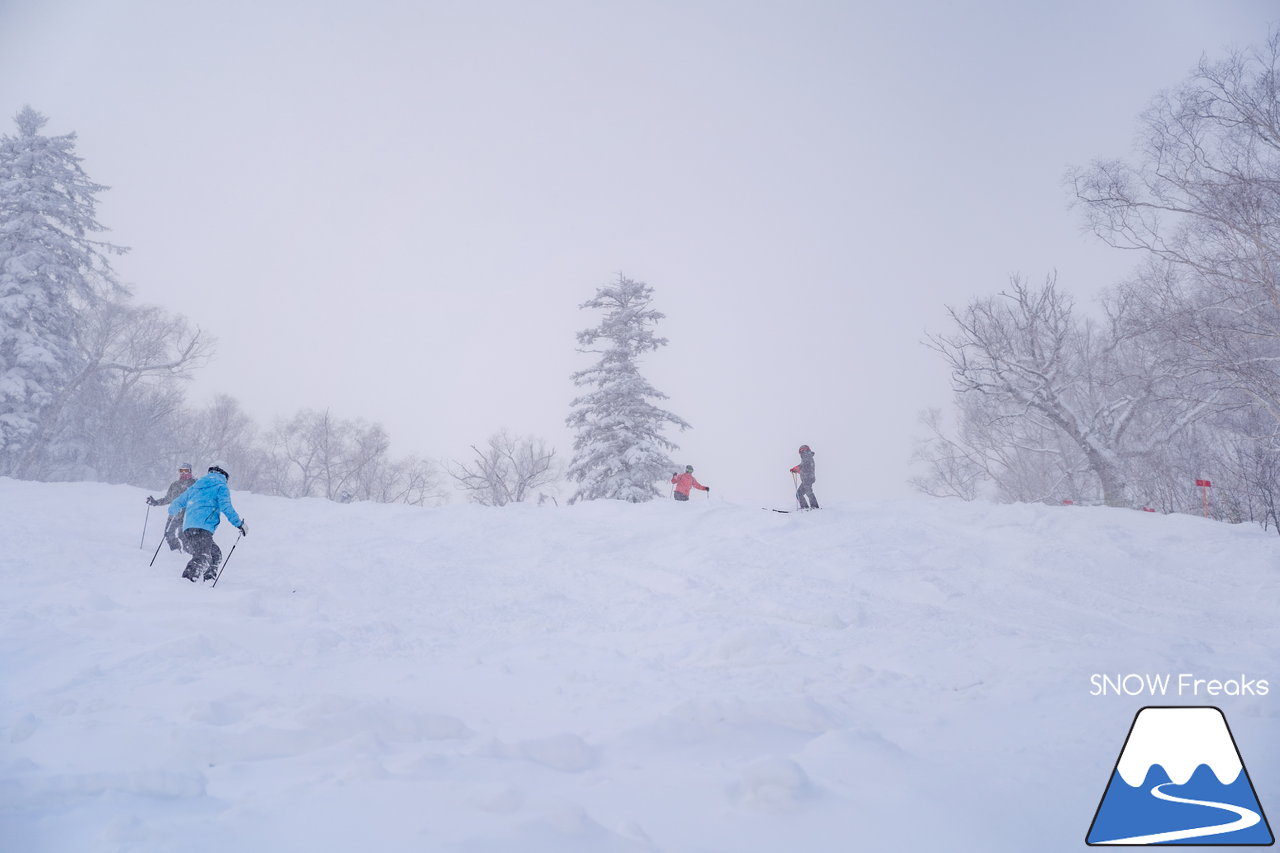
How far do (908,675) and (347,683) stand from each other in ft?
14.3

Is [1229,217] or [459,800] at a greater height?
[1229,217]

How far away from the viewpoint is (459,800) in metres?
2.70

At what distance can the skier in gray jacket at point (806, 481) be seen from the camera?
51.3 ft

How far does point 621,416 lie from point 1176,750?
19995 millimetres

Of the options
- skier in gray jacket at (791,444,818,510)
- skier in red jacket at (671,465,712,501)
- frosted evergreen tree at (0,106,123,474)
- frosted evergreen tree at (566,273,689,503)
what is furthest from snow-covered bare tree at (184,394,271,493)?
skier in gray jacket at (791,444,818,510)

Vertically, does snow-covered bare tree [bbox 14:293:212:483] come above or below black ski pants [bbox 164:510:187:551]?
above

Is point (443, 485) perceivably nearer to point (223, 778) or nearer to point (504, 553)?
point (504, 553)

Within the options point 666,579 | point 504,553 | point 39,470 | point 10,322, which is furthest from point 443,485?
point 666,579

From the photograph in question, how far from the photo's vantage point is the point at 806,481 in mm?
15859

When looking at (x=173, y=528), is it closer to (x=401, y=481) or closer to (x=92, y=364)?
(x=92, y=364)

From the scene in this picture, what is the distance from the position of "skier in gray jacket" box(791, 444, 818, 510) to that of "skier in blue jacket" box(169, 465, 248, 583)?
11941mm

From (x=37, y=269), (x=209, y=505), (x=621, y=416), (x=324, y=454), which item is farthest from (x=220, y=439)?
(x=209, y=505)

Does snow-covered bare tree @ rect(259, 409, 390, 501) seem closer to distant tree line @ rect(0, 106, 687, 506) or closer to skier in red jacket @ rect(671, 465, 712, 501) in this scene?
distant tree line @ rect(0, 106, 687, 506)

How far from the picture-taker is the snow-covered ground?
263cm
